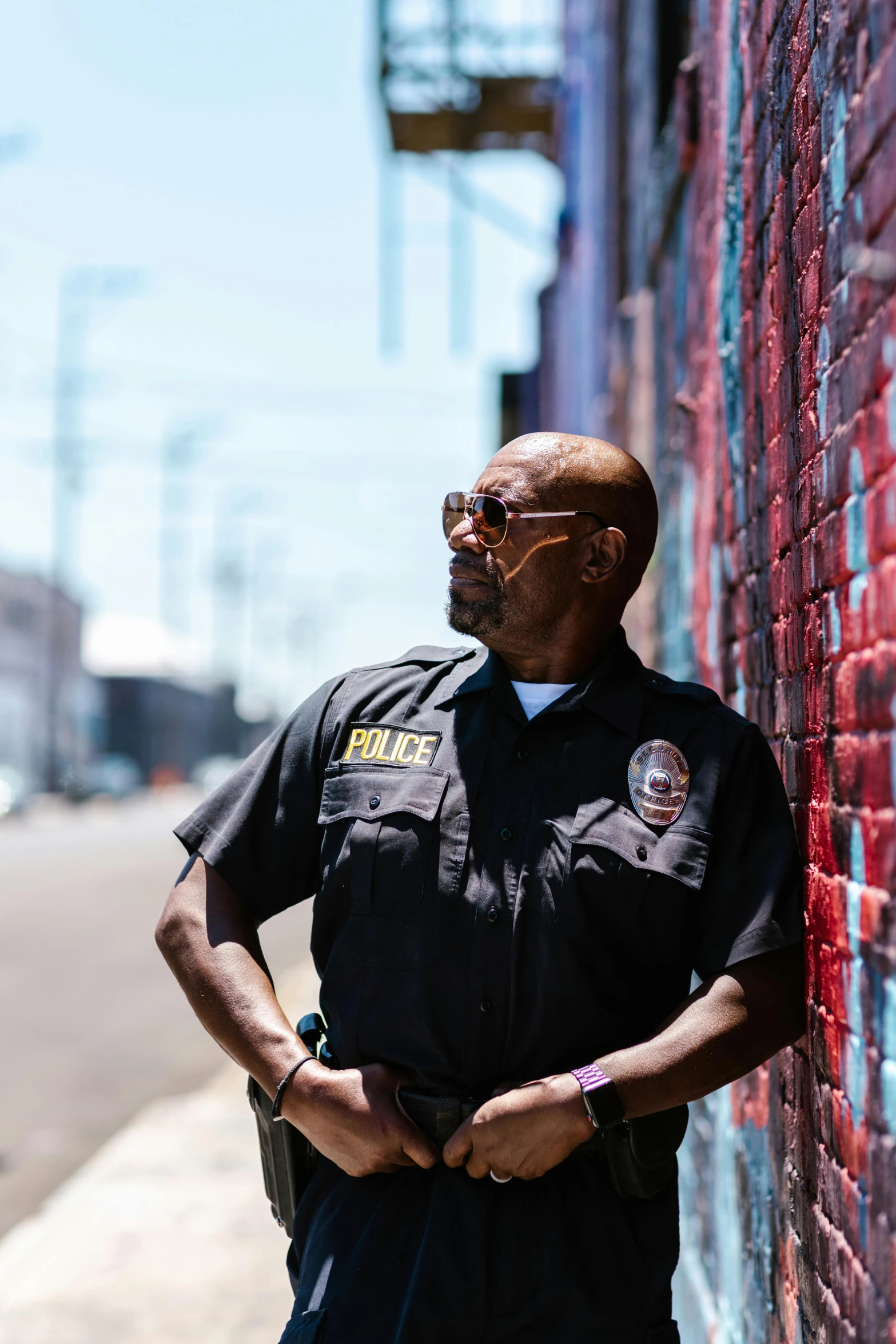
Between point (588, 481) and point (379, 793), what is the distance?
62cm

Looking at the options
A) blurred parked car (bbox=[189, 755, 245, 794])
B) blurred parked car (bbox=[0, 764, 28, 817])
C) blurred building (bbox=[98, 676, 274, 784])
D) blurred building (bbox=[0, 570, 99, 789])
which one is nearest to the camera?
blurred parked car (bbox=[0, 764, 28, 817])

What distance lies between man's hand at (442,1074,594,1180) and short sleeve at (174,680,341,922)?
517 mm

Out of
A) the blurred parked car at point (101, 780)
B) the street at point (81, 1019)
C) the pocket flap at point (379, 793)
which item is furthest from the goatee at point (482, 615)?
the blurred parked car at point (101, 780)

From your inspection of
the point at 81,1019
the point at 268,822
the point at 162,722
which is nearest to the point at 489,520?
the point at 268,822

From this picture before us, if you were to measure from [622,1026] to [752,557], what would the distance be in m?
1.15

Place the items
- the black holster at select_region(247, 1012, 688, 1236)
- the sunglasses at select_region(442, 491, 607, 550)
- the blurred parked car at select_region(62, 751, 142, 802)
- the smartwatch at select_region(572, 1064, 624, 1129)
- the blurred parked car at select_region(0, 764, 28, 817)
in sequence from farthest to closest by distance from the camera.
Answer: the blurred parked car at select_region(62, 751, 142, 802), the blurred parked car at select_region(0, 764, 28, 817), the sunglasses at select_region(442, 491, 607, 550), the black holster at select_region(247, 1012, 688, 1236), the smartwatch at select_region(572, 1064, 624, 1129)

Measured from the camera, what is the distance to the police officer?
2.04m

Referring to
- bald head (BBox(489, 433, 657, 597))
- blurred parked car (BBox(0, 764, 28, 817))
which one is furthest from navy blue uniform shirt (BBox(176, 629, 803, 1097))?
blurred parked car (BBox(0, 764, 28, 817))

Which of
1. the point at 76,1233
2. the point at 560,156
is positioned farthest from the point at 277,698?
the point at 76,1233

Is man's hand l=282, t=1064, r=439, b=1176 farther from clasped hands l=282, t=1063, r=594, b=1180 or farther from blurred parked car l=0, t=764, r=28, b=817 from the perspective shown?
blurred parked car l=0, t=764, r=28, b=817

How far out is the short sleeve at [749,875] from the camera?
2.03 meters

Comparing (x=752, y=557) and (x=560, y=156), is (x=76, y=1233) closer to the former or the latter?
(x=752, y=557)

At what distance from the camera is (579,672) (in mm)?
2395

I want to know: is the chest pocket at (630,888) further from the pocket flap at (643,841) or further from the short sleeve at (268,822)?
the short sleeve at (268,822)
